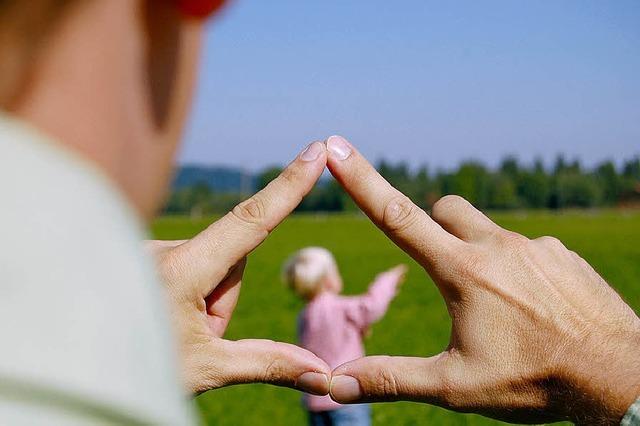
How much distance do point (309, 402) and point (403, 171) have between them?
10453 centimetres

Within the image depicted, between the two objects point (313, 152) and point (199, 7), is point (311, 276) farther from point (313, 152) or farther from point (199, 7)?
point (199, 7)

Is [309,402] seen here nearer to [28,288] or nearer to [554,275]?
Result: [554,275]

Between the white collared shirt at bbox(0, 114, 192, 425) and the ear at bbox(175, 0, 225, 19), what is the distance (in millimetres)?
138

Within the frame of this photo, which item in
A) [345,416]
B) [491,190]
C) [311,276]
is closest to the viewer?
[345,416]

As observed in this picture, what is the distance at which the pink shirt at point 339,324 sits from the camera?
23.5ft

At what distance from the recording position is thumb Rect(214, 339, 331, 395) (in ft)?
6.52

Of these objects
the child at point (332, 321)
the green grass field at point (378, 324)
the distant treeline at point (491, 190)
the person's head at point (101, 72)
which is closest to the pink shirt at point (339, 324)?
the child at point (332, 321)

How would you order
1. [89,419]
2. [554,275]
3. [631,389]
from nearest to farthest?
[89,419] < [631,389] < [554,275]

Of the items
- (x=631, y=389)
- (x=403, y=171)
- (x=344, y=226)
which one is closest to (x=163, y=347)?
(x=631, y=389)

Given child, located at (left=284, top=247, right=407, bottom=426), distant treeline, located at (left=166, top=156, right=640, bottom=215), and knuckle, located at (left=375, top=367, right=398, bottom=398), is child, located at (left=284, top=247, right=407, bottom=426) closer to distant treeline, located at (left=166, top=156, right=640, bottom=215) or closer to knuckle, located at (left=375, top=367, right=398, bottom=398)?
knuckle, located at (left=375, top=367, right=398, bottom=398)

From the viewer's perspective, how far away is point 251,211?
2014 mm

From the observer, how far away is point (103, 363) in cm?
44

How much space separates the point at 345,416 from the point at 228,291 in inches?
201

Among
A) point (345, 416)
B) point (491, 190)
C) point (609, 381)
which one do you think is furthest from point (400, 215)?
point (491, 190)
